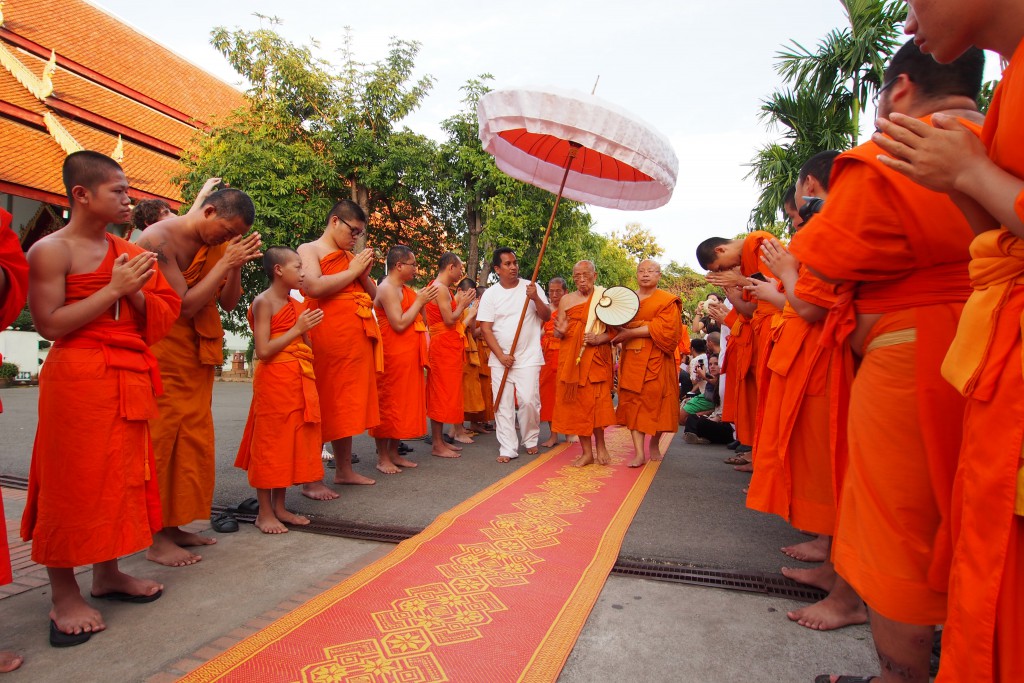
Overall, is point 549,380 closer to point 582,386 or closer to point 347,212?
point 582,386

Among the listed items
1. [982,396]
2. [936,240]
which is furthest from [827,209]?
[982,396]

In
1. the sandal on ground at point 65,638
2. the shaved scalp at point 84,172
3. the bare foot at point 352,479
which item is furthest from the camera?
the bare foot at point 352,479

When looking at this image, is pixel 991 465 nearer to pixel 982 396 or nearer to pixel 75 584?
pixel 982 396

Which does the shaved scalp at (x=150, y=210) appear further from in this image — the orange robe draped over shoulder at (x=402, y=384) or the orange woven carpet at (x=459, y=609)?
the orange woven carpet at (x=459, y=609)

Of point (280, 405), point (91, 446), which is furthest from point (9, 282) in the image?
point (280, 405)

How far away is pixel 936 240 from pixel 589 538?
2.34m

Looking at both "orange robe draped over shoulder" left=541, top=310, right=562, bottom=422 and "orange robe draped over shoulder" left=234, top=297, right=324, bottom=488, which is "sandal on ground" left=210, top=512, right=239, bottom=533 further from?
"orange robe draped over shoulder" left=541, top=310, right=562, bottom=422

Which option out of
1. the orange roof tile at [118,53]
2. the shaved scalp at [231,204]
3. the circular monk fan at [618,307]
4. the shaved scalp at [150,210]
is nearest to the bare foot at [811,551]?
the circular monk fan at [618,307]

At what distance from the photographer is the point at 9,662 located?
2113mm

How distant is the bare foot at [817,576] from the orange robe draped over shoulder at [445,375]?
3581mm

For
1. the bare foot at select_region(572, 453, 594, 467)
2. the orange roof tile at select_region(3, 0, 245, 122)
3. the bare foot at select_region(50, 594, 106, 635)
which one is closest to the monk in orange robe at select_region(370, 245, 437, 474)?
the bare foot at select_region(572, 453, 594, 467)

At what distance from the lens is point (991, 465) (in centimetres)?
116

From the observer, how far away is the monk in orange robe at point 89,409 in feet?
7.92

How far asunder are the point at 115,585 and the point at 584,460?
3603mm
